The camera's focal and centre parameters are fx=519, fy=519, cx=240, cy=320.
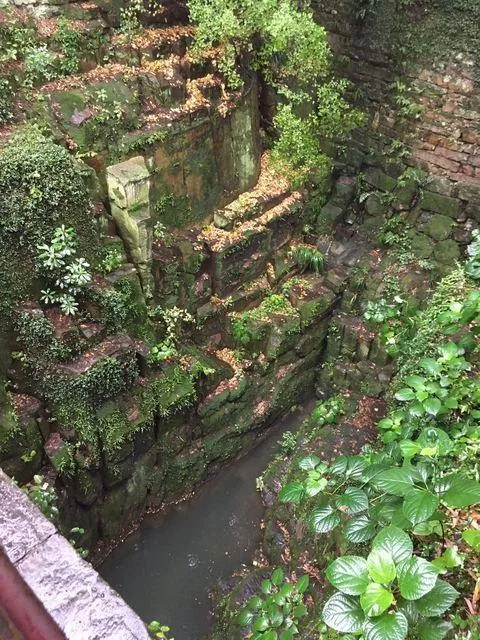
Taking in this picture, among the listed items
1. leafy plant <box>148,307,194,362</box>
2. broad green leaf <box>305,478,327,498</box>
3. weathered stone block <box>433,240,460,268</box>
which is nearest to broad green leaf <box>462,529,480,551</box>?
broad green leaf <box>305,478,327,498</box>

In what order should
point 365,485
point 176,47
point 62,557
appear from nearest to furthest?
point 62,557
point 365,485
point 176,47

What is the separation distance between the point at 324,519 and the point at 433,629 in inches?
31.2

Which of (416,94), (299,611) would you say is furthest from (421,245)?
(299,611)

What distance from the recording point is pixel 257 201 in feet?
26.0

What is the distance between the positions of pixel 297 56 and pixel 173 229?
3081mm

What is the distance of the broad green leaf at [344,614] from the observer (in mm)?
2343

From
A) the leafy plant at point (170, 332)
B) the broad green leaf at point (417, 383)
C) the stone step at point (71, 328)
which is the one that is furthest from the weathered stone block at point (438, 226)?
the stone step at point (71, 328)

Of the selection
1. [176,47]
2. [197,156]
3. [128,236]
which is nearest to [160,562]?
[128,236]

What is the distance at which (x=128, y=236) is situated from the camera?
6.01m

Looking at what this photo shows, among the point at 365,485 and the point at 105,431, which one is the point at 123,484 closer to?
the point at 105,431

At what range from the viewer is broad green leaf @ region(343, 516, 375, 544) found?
2.81m

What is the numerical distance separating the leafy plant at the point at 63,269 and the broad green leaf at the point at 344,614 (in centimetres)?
392

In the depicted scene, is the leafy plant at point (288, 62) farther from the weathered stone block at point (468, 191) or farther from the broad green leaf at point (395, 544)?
the broad green leaf at point (395, 544)

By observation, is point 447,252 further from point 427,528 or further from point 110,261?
point 427,528
